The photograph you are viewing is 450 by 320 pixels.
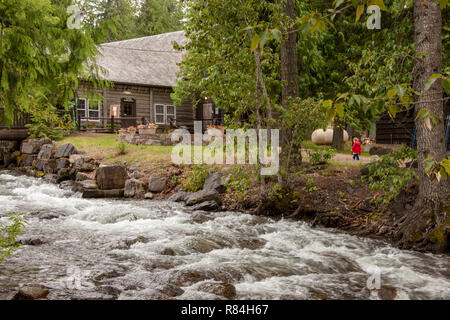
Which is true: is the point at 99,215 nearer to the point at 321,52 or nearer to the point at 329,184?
the point at 329,184

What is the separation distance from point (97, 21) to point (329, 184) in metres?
7.40

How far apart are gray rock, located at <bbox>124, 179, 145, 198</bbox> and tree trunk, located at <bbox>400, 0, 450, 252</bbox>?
28.8 feet

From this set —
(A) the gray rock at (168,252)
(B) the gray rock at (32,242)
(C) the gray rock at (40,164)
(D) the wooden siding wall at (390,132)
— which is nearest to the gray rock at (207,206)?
(A) the gray rock at (168,252)

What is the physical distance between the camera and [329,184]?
1026 cm

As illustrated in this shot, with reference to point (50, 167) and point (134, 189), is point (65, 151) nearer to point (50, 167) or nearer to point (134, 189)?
point (50, 167)

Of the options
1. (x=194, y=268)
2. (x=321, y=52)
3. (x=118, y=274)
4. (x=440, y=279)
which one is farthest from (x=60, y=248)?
(x=321, y=52)

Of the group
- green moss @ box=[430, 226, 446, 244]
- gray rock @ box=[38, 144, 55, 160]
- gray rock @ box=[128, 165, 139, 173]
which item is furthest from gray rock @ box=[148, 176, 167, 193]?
green moss @ box=[430, 226, 446, 244]

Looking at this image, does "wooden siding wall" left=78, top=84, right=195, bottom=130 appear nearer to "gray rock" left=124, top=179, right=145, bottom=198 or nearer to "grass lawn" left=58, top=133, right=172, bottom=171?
"grass lawn" left=58, top=133, right=172, bottom=171

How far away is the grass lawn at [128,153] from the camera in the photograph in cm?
1521

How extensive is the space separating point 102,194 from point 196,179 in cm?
335

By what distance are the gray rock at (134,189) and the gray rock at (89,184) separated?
1.25 metres

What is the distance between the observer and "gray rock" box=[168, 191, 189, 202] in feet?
39.6

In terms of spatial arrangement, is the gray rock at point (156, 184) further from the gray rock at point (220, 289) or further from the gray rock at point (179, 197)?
the gray rock at point (220, 289)

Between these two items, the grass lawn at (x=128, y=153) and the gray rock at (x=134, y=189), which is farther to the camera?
the grass lawn at (x=128, y=153)
